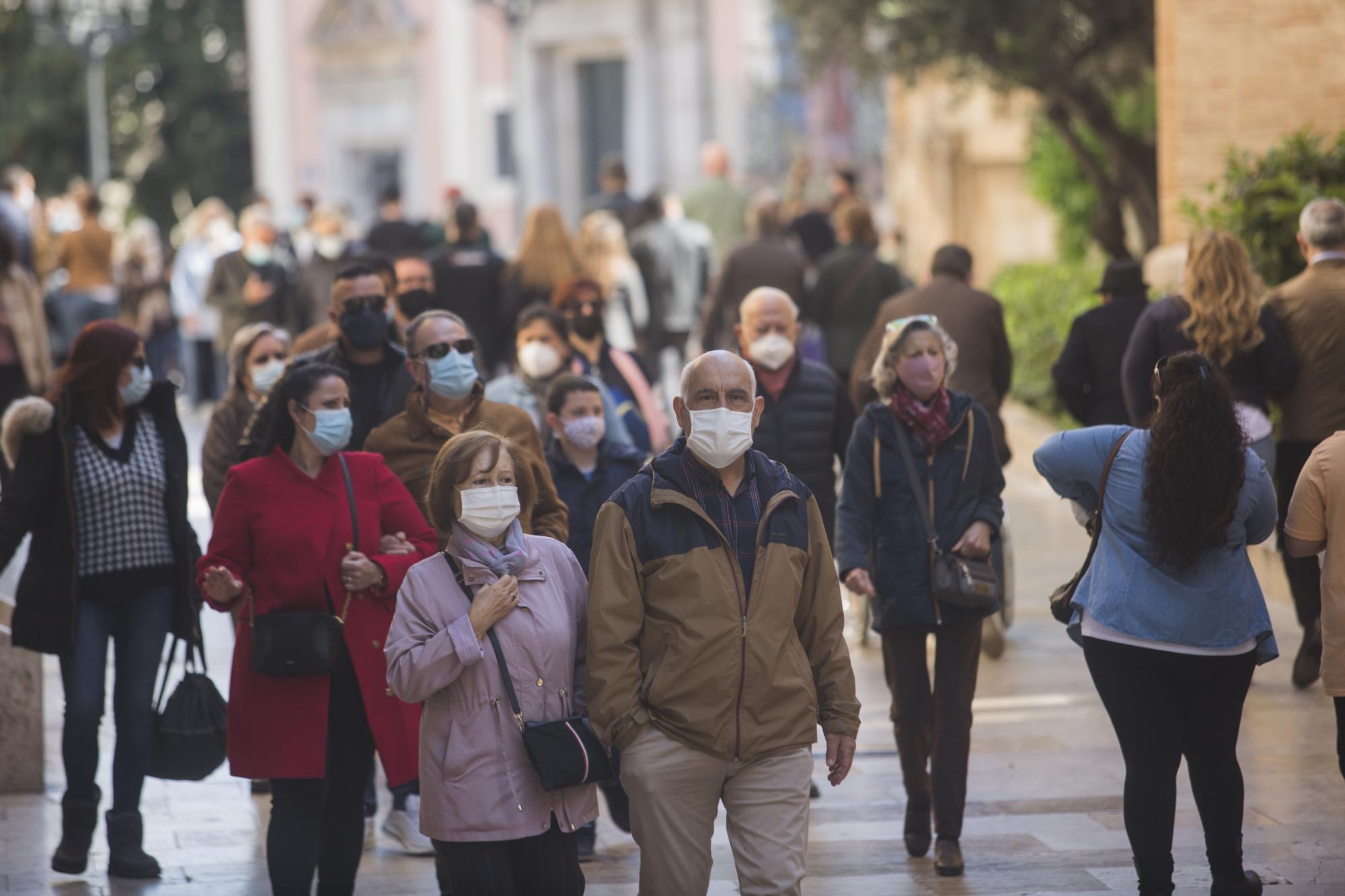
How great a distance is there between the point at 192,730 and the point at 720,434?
2.49 metres

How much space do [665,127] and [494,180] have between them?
429cm

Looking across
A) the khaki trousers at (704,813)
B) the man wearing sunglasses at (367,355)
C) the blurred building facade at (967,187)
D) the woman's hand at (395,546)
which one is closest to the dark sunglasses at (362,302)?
the man wearing sunglasses at (367,355)

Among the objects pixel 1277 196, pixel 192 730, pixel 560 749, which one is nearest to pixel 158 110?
pixel 1277 196

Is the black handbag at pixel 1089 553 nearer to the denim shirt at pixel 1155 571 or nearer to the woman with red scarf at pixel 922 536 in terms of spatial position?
the denim shirt at pixel 1155 571

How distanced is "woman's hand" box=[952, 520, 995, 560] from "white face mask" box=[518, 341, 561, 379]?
2.39 metres

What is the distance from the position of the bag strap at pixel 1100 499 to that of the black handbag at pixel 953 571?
64cm

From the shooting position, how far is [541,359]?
833 cm

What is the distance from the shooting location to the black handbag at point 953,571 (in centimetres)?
643

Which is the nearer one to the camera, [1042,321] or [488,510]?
[488,510]

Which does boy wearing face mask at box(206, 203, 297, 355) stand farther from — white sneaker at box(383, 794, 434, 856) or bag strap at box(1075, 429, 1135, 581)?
bag strap at box(1075, 429, 1135, 581)

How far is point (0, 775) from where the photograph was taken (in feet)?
25.8

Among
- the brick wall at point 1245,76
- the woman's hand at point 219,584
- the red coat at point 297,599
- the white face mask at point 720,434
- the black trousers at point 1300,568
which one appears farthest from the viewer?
the brick wall at point 1245,76

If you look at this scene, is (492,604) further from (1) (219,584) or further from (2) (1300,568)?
(2) (1300,568)

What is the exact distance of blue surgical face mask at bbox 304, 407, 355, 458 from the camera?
5938mm
